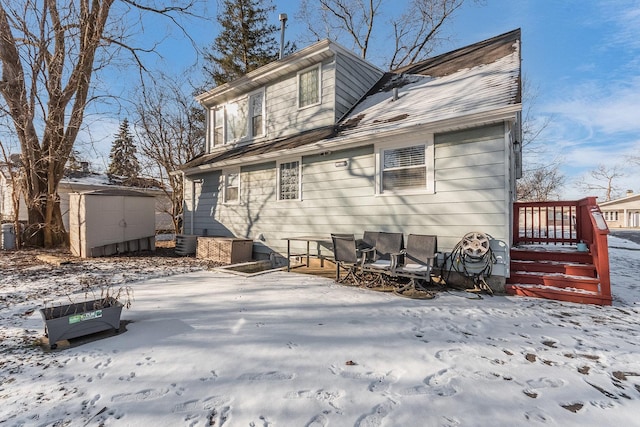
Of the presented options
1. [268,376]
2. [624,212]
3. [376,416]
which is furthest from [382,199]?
[624,212]

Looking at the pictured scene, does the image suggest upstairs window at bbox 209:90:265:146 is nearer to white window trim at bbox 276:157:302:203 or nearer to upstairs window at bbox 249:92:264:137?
upstairs window at bbox 249:92:264:137

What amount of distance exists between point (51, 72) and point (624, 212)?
1725 inches

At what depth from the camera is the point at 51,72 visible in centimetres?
884

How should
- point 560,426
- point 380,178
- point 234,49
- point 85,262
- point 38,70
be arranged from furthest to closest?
point 234,49, point 38,70, point 85,262, point 380,178, point 560,426

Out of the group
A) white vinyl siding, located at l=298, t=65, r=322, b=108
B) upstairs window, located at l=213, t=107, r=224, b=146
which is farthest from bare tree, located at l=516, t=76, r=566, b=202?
upstairs window, located at l=213, t=107, r=224, b=146

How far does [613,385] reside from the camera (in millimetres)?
2414

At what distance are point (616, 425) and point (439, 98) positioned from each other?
6020 mm

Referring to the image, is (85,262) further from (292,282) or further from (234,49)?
(234,49)

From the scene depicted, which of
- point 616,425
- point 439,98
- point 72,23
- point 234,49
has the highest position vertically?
point 234,49

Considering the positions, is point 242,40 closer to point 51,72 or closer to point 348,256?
point 51,72

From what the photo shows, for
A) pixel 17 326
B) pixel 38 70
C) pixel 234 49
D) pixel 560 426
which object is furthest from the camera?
pixel 234 49

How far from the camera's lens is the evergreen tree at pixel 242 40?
756 inches

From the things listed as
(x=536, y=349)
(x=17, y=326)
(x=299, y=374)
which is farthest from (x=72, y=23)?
(x=536, y=349)

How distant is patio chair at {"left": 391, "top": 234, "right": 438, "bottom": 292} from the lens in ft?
16.3
